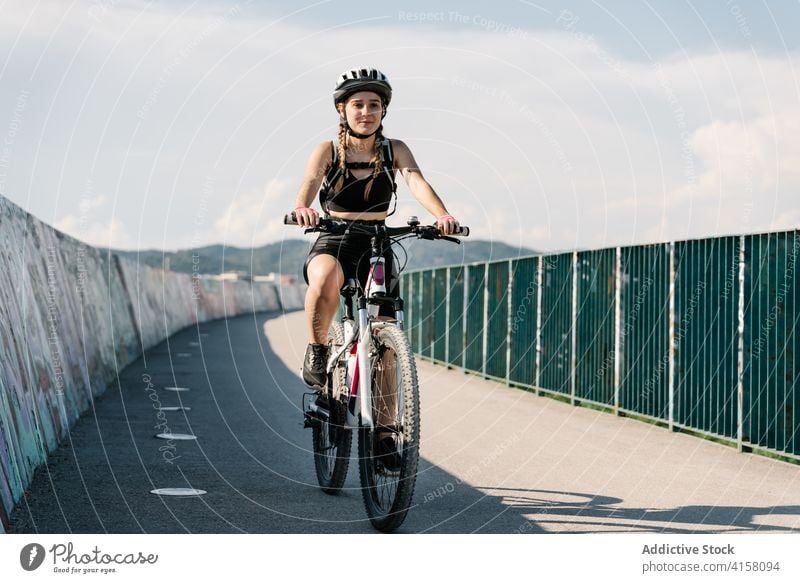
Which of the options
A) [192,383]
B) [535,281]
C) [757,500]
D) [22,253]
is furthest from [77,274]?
[757,500]

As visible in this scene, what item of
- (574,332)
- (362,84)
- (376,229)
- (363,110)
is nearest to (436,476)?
(376,229)

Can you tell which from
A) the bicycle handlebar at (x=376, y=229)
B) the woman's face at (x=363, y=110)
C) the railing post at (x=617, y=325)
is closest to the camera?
the bicycle handlebar at (x=376, y=229)

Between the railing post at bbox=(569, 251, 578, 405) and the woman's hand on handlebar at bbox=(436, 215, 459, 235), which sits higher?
the woman's hand on handlebar at bbox=(436, 215, 459, 235)

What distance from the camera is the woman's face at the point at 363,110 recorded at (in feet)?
20.1

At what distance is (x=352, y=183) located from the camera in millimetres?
6289

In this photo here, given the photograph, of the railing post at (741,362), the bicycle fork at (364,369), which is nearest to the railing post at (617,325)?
the railing post at (741,362)

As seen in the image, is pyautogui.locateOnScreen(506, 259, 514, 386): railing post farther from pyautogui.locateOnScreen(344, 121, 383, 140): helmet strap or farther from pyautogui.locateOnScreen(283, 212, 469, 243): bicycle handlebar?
pyautogui.locateOnScreen(283, 212, 469, 243): bicycle handlebar

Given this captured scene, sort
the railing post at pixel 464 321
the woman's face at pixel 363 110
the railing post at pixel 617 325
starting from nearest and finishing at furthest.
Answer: the woman's face at pixel 363 110
the railing post at pixel 617 325
the railing post at pixel 464 321

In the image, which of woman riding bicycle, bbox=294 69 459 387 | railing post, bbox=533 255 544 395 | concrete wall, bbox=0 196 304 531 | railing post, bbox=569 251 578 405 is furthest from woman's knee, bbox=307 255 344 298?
railing post, bbox=533 255 544 395

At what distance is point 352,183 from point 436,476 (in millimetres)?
2472

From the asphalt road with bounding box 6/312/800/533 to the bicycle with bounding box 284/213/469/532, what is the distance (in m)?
0.30

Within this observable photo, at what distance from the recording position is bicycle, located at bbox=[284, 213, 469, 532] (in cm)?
557

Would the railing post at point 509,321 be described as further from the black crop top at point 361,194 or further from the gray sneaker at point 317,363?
the black crop top at point 361,194

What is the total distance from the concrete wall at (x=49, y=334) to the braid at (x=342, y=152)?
2235 millimetres
